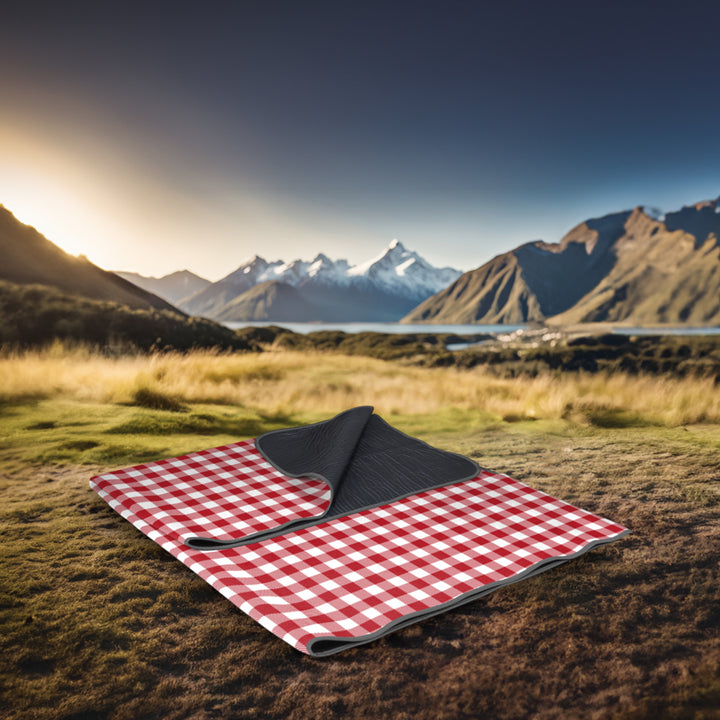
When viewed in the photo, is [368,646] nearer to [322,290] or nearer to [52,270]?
[52,270]

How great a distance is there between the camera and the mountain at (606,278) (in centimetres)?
1939

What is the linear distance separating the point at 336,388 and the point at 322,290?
10.00 metres

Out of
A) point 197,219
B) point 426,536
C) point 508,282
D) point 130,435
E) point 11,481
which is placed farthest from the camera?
point 508,282

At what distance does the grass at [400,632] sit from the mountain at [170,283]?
4.56 metres

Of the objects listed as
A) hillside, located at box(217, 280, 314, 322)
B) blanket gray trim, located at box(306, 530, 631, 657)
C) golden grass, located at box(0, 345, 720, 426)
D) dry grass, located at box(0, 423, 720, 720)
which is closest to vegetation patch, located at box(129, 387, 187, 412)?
golden grass, located at box(0, 345, 720, 426)

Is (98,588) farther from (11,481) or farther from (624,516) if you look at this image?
(624,516)

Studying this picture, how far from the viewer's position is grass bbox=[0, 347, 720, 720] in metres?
1.05

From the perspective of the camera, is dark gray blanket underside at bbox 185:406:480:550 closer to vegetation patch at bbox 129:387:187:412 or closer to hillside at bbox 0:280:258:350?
vegetation patch at bbox 129:387:187:412

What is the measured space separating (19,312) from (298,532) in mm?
4750

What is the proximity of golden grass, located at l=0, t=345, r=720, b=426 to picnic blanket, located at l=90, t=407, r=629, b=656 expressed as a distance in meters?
1.62

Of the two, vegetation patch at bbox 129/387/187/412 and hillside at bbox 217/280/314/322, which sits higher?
hillside at bbox 217/280/314/322

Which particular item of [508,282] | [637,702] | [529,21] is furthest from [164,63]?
[508,282]

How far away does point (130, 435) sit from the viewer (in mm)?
3168

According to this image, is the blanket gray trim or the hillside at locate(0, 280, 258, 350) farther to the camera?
the hillside at locate(0, 280, 258, 350)
